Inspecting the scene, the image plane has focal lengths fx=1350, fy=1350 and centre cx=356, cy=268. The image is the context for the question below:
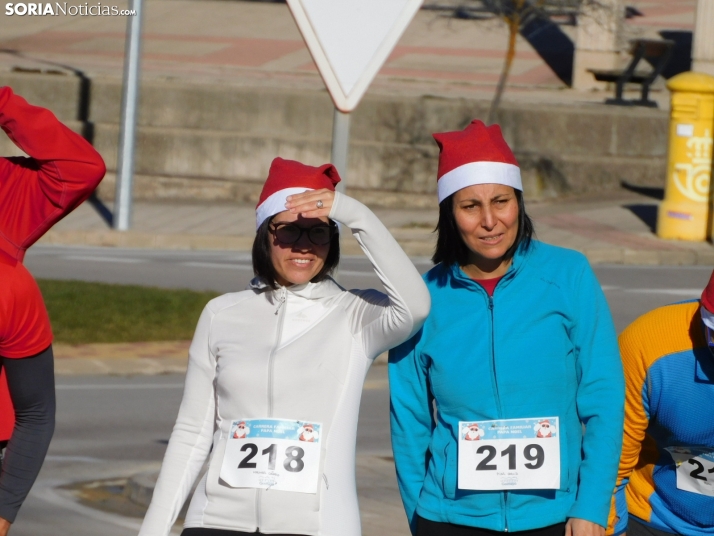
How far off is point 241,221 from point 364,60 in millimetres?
15404

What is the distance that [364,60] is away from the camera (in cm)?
726

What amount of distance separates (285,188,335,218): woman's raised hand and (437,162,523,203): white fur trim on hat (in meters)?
0.39

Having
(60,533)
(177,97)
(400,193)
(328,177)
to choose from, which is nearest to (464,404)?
(328,177)

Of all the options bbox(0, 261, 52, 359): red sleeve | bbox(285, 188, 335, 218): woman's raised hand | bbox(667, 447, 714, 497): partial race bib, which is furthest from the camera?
bbox(667, 447, 714, 497): partial race bib

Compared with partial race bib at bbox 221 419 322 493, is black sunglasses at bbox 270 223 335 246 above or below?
above

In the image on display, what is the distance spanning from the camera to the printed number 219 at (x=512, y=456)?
141 inches

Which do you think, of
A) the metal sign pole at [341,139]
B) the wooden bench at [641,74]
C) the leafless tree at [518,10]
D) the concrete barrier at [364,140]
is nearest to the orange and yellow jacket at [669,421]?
the metal sign pole at [341,139]

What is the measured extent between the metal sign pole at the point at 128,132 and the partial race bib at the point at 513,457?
59.5 ft

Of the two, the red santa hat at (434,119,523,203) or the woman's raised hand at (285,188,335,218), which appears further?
the red santa hat at (434,119,523,203)

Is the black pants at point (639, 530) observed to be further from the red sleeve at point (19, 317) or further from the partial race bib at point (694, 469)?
the red sleeve at point (19, 317)

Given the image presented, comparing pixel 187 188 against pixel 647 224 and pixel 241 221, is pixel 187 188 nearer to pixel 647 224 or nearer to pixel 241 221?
pixel 241 221

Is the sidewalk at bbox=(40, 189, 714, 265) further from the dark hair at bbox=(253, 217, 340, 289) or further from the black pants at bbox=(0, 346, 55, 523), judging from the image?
the black pants at bbox=(0, 346, 55, 523)

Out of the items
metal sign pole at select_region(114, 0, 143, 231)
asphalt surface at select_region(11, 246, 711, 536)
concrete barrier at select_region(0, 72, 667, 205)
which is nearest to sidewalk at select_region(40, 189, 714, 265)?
metal sign pole at select_region(114, 0, 143, 231)

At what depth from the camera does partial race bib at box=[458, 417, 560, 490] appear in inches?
141
